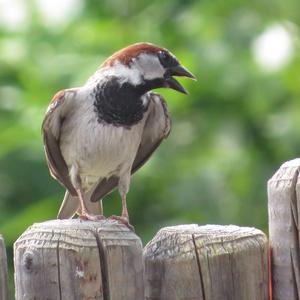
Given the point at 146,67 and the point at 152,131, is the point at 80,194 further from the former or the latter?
the point at 146,67

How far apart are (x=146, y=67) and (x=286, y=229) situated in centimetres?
182

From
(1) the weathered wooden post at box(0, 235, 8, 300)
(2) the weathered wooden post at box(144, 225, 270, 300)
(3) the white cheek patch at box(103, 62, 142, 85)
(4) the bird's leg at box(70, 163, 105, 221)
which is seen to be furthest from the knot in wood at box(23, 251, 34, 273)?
(3) the white cheek patch at box(103, 62, 142, 85)

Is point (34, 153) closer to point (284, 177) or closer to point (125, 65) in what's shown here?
point (125, 65)

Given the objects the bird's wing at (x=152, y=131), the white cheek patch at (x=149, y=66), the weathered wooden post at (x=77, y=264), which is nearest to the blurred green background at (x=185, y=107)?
the bird's wing at (x=152, y=131)

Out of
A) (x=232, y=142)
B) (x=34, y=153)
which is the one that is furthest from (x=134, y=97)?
(x=232, y=142)

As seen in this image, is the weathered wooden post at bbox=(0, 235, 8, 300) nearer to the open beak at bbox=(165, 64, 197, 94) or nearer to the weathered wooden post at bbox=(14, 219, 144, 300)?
the weathered wooden post at bbox=(14, 219, 144, 300)

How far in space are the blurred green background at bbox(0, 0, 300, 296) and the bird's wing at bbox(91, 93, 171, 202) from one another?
56.6 inches

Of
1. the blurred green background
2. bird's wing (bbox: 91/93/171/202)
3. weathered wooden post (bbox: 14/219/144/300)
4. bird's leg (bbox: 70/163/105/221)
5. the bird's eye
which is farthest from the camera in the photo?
the blurred green background

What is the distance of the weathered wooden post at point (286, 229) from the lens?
11.7 feet

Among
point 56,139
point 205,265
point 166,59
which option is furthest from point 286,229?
point 56,139

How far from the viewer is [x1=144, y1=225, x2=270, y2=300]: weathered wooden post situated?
3461 mm

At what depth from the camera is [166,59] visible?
204 inches

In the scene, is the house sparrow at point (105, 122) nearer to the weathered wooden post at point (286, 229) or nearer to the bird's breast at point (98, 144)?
the bird's breast at point (98, 144)

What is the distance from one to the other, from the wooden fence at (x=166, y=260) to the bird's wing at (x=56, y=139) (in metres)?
1.86
